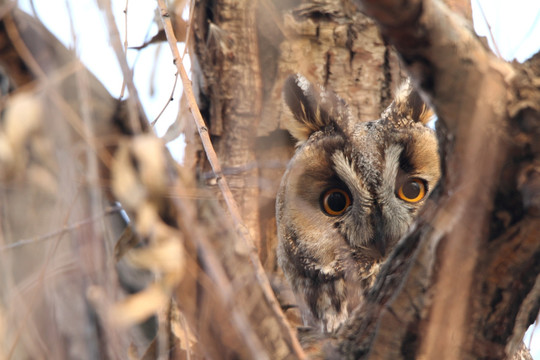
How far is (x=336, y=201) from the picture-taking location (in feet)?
6.66

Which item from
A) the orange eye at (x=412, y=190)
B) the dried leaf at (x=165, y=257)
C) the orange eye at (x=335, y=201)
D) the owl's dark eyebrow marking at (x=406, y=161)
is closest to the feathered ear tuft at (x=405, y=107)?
the owl's dark eyebrow marking at (x=406, y=161)

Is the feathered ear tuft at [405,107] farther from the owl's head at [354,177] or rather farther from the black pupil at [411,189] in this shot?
the black pupil at [411,189]

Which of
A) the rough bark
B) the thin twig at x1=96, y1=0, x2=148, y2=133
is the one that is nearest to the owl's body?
the rough bark

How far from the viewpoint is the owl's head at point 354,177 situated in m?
1.87

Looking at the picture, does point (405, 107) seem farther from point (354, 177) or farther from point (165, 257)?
point (165, 257)

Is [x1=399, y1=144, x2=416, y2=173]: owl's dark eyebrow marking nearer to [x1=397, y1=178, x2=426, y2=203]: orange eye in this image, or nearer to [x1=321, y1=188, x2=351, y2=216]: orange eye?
[x1=397, y1=178, x2=426, y2=203]: orange eye

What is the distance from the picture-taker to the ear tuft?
2.10 meters

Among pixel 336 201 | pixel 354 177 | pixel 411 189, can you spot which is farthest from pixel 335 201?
pixel 411 189

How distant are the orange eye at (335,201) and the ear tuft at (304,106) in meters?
0.27

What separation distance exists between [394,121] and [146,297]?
1378 mm

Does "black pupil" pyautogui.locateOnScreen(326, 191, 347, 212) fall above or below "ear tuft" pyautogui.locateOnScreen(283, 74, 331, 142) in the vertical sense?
below

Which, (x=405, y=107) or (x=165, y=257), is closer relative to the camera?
(x=165, y=257)

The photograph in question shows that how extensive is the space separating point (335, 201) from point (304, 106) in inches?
15.7

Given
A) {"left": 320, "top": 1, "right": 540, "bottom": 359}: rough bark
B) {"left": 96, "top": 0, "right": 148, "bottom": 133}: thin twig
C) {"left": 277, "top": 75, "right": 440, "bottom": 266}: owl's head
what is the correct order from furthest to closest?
{"left": 277, "top": 75, "right": 440, "bottom": 266}: owl's head
{"left": 96, "top": 0, "right": 148, "bottom": 133}: thin twig
{"left": 320, "top": 1, "right": 540, "bottom": 359}: rough bark
